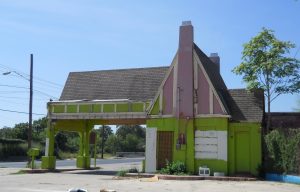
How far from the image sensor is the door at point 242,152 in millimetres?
27266

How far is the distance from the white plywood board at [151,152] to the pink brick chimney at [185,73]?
2057 millimetres

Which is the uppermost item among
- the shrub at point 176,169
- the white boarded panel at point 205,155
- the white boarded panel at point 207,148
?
the white boarded panel at point 207,148

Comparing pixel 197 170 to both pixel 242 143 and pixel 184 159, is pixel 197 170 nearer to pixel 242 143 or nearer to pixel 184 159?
pixel 184 159

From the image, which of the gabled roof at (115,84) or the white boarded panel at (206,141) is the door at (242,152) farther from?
the gabled roof at (115,84)

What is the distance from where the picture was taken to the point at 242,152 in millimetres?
27438

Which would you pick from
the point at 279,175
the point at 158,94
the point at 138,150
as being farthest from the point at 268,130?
the point at 138,150

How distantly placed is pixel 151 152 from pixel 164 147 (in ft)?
2.85

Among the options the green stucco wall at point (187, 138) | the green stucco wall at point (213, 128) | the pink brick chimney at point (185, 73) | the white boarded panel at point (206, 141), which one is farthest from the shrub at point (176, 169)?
the pink brick chimney at point (185, 73)

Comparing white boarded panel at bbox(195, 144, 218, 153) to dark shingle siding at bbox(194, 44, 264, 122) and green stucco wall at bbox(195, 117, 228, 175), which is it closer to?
green stucco wall at bbox(195, 117, 228, 175)

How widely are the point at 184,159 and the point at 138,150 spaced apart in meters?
84.1

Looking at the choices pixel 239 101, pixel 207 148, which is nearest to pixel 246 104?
pixel 239 101

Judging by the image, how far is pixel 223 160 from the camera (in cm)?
2712

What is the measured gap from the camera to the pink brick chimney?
28.4 m

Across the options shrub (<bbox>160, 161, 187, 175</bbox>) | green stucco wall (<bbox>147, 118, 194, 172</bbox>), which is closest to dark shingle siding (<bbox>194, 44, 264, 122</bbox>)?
green stucco wall (<bbox>147, 118, 194, 172</bbox>)
